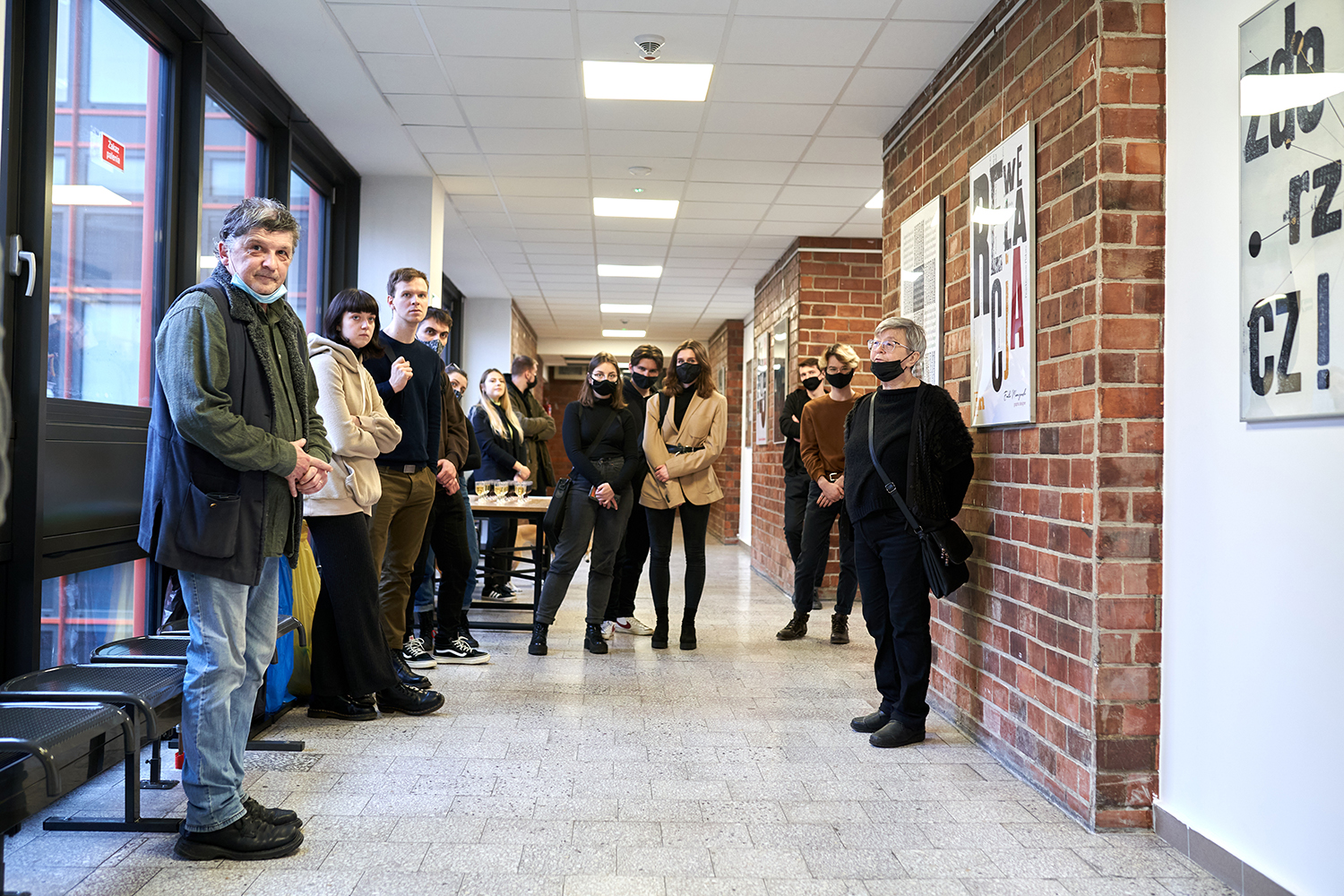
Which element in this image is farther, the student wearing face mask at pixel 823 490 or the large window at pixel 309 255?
the large window at pixel 309 255

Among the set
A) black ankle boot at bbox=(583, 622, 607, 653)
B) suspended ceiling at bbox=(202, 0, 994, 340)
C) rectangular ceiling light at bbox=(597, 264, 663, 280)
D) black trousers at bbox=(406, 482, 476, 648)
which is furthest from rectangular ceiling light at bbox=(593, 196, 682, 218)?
black ankle boot at bbox=(583, 622, 607, 653)

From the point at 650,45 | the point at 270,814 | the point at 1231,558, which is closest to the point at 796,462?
the point at 650,45

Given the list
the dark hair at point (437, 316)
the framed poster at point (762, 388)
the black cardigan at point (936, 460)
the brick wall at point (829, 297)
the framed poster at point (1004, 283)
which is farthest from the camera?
the framed poster at point (762, 388)

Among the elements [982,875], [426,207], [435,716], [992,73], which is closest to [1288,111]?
[992,73]

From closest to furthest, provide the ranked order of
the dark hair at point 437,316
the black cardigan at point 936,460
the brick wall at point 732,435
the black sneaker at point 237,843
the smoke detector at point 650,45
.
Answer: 1. the black sneaker at point 237,843
2. the black cardigan at point 936,460
3. the smoke detector at point 650,45
4. the dark hair at point 437,316
5. the brick wall at point 732,435

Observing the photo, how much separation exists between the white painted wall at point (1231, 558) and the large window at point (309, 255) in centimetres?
456

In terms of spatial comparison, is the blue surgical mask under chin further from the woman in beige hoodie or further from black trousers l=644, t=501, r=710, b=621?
black trousers l=644, t=501, r=710, b=621

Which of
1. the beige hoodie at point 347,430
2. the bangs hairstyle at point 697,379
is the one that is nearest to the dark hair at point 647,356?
the bangs hairstyle at point 697,379

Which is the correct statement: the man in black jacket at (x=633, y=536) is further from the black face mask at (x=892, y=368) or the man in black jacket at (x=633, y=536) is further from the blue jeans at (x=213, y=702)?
the blue jeans at (x=213, y=702)

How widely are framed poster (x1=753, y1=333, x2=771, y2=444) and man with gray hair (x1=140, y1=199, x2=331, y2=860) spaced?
644 cm

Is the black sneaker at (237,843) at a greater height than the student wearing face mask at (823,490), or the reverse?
the student wearing face mask at (823,490)

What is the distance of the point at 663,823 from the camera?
2668 millimetres

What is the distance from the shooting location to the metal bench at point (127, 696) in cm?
220

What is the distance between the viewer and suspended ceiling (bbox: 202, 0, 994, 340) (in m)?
3.77
